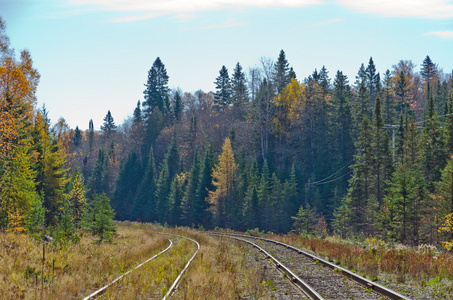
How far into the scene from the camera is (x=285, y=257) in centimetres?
1841

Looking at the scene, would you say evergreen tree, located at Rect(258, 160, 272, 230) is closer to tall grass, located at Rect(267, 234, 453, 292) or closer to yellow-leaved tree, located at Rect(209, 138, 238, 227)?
Result: yellow-leaved tree, located at Rect(209, 138, 238, 227)

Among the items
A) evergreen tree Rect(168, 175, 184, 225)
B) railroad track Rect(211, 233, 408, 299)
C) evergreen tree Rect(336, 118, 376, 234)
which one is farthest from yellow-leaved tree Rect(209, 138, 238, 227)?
railroad track Rect(211, 233, 408, 299)

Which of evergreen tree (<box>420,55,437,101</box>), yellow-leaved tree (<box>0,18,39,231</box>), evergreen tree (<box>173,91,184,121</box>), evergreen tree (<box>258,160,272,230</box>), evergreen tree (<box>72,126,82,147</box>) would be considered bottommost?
evergreen tree (<box>258,160,272,230</box>)

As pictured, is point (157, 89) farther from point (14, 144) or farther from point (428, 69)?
point (14, 144)

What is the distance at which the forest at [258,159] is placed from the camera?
3266 centimetres

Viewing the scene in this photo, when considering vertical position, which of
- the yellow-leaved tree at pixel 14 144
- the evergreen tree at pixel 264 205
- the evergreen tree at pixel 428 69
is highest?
the evergreen tree at pixel 428 69

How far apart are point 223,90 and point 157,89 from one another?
29.5 metres

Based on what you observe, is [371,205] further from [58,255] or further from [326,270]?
[58,255]

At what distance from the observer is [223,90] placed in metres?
117

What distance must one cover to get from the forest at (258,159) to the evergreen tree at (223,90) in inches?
11.6

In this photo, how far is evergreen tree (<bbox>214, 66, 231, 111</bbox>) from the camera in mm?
115062

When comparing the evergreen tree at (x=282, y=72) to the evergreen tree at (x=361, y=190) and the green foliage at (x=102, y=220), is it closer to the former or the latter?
the evergreen tree at (x=361, y=190)

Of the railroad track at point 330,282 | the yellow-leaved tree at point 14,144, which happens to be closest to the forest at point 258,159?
the yellow-leaved tree at point 14,144

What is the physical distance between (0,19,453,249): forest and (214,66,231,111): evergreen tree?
11.6 inches
